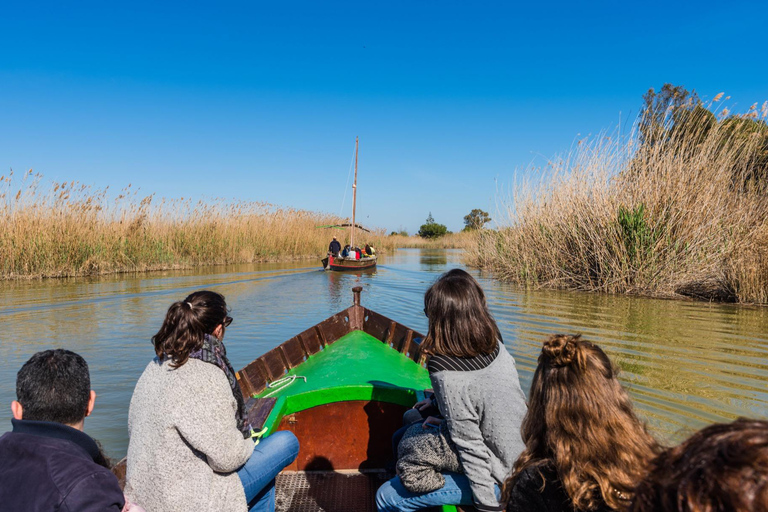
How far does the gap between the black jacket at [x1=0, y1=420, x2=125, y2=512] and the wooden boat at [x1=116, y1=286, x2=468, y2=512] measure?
1.60 m

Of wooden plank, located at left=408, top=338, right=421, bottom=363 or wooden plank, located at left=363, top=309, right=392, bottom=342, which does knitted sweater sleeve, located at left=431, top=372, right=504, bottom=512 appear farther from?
wooden plank, located at left=363, top=309, right=392, bottom=342

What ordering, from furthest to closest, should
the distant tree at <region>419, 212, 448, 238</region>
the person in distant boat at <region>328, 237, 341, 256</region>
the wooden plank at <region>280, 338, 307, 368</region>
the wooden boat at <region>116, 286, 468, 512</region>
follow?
1. the distant tree at <region>419, 212, 448, 238</region>
2. the person in distant boat at <region>328, 237, 341, 256</region>
3. the wooden plank at <region>280, 338, 307, 368</region>
4. the wooden boat at <region>116, 286, 468, 512</region>

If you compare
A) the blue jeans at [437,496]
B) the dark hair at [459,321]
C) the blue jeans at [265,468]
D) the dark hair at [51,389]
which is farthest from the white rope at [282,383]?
the dark hair at [51,389]

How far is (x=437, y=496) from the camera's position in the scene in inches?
86.5

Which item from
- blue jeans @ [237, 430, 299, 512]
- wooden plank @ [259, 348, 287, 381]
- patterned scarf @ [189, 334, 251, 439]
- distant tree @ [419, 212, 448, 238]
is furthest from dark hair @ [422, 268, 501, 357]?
distant tree @ [419, 212, 448, 238]

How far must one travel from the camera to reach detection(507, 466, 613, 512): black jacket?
4.80ft

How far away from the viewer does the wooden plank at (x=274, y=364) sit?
163 inches

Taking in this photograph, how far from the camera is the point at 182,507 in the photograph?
195 centimetres

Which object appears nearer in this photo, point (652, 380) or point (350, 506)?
point (350, 506)

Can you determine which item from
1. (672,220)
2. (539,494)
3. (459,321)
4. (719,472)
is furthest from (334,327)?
(672,220)

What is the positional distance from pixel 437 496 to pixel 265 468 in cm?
86

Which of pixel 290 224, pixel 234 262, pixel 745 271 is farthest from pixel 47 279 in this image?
pixel 745 271

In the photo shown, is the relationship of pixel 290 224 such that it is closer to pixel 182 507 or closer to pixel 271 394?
pixel 271 394

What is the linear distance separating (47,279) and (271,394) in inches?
538
